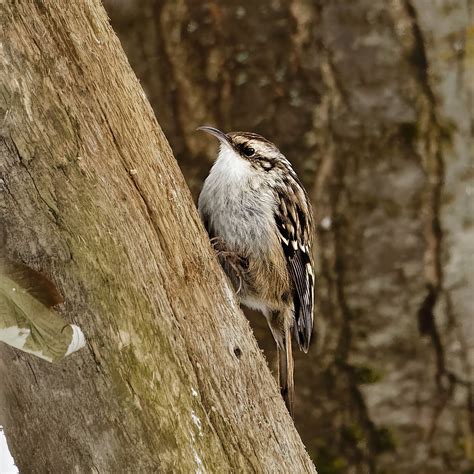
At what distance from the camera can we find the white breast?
3801mm

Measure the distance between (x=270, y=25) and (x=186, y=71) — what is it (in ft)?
1.55

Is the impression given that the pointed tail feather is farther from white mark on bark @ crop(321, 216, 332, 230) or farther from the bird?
white mark on bark @ crop(321, 216, 332, 230)

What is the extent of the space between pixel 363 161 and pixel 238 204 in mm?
876

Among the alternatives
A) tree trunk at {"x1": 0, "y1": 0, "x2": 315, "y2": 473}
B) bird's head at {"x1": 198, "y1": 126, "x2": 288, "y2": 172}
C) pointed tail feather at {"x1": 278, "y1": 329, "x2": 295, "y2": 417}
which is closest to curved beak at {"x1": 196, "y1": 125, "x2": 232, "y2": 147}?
bird's head at {"x1": 198, "y1": 126, "x2": 288, "y2": 172}

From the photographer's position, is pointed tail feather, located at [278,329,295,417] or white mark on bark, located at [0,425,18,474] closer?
white mark on bark, located at [0,425,18,474]

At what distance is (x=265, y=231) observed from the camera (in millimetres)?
3879

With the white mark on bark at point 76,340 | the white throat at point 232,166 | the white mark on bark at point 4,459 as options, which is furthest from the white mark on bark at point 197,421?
the white throat at point 232,166

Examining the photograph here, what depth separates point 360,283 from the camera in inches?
176

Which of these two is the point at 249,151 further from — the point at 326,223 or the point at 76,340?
the point at 76,340

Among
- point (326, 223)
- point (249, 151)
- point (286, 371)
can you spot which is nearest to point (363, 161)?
point (326, 223)

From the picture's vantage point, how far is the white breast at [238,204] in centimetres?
380

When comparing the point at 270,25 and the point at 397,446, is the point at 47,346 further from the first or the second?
the point at 397,446

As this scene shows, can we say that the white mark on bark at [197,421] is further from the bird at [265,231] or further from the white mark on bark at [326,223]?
the white mark on bark at [326,223]

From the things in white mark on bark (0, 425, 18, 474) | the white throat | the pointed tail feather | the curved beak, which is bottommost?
the pointed tail feather
